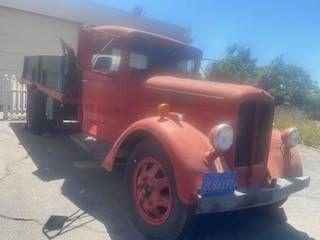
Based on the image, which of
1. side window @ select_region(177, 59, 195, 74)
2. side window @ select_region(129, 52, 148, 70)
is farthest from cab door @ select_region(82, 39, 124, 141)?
side window @ select_region(177, 59, 195, 74)

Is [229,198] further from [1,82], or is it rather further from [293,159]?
[1,82]

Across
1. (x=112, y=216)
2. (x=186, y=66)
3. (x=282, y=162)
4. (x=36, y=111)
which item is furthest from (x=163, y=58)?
(x=36, y=111)

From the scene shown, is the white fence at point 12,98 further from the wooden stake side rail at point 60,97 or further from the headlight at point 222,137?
the headlight at point 222,137

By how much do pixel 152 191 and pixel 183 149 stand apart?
70 centimetres

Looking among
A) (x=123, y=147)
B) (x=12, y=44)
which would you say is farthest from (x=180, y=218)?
(x=12, y=44)

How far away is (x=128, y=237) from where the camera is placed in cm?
421

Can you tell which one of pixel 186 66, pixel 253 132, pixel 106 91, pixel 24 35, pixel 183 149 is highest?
pixel 24 35

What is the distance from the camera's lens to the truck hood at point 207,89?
13.5 ft

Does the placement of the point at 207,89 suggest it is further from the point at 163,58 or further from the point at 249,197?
the point at 163,58

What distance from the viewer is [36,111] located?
8.71 m

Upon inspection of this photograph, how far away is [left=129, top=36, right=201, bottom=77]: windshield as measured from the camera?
5355 mm

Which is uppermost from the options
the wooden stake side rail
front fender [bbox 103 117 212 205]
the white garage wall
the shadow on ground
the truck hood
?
the white garage wall

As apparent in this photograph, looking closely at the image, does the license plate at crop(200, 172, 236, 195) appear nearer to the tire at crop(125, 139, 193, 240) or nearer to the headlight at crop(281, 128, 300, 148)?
the tire at crop(125, 139, 193, 240)

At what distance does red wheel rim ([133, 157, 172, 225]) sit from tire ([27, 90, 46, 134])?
16.0 feet
